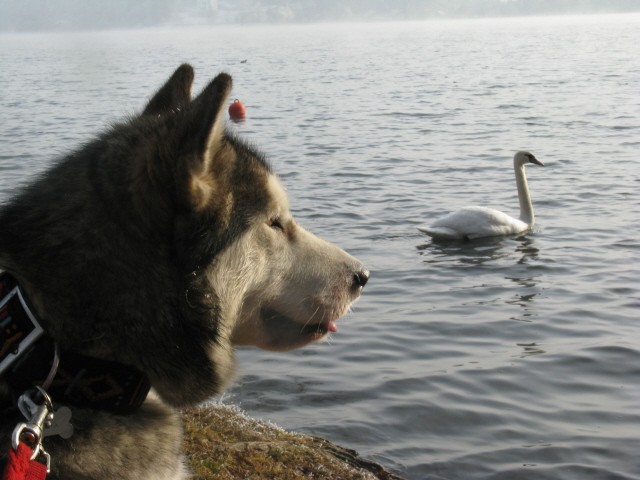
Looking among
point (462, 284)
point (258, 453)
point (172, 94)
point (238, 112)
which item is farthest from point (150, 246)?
point (238, 112)

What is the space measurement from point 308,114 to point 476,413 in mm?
21972

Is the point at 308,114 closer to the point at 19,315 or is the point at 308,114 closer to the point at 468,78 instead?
the point at 468,78

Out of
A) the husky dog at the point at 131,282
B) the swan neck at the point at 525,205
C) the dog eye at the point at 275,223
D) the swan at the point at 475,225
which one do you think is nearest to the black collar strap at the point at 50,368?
the husky dog at the point at 131,282

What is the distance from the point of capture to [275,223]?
3.24m

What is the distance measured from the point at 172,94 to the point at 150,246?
0.87 metres

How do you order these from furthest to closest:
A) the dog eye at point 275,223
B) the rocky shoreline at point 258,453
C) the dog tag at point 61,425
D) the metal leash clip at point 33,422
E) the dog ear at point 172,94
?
the rocky shoreline at point 258,453 → the dog ear at point 172,94 → the dog eye at point 275,223 → the dog tag at point 61,425 → the metal leash clip at point 33,422

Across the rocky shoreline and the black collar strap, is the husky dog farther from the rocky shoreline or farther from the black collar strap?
the rocky shoreline

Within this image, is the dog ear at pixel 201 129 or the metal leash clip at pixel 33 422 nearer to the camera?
the metal leash clip at pixel 33 422

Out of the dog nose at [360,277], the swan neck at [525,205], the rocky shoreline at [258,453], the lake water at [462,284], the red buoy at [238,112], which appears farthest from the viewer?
the red buoy at [238,112]

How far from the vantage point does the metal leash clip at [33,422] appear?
8.17 feet

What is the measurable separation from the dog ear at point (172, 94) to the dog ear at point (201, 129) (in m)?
0.61

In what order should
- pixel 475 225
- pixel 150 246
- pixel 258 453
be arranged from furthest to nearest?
pixel 475 225, pixel 258 453, pixel 150 246

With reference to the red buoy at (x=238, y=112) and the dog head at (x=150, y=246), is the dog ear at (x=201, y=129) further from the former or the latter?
the red buoy at (x=238, y=112)

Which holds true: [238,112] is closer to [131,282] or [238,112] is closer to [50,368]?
[131,282]
